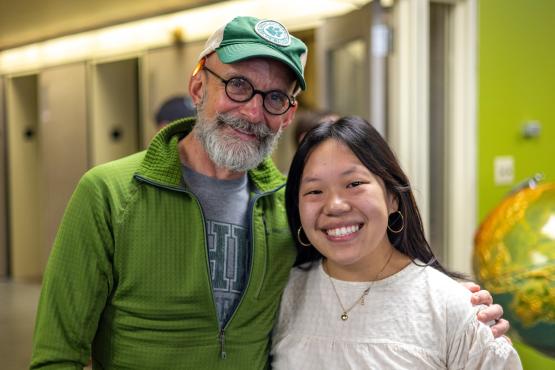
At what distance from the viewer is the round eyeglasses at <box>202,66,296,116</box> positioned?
5.01ft

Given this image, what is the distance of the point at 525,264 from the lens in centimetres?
212

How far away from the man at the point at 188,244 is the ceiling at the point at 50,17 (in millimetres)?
1075

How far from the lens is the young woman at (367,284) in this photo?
1454mm

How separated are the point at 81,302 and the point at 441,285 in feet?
2.45

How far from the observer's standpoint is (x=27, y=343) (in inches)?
98.0

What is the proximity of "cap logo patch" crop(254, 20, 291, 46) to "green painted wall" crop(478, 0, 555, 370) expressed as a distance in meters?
2.61

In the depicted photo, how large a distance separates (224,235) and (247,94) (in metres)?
0.31

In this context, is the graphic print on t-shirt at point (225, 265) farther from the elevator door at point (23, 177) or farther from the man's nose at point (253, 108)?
the elevator door at point (23, 177)

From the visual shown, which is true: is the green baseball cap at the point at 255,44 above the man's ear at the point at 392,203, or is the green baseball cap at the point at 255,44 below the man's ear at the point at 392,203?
above

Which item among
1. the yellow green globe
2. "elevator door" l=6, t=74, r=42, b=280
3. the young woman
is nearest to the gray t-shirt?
the young woman

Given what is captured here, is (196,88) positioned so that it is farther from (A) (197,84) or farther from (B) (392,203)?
(B) (392,203)

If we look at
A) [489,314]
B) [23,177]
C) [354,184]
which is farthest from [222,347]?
[23,177]

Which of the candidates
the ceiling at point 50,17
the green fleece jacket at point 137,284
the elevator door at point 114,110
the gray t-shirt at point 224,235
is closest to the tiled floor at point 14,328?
the ceiling at point 50,17

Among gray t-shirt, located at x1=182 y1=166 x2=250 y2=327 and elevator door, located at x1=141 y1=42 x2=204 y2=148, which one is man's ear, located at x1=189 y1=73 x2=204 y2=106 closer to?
gray t-shirt, located at x1=182 y1=166 x2=250 y2=327
